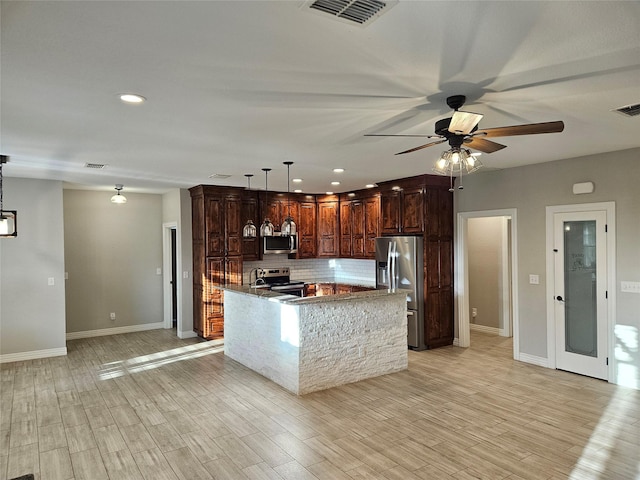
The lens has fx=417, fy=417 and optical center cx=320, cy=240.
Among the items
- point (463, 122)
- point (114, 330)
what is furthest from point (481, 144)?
point (114, 330)

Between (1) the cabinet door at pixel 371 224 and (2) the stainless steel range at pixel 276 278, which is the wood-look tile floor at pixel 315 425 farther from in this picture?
(1) the cabinet door at pixel 371 224

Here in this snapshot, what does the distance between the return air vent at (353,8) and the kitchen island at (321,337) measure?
10.6 feet

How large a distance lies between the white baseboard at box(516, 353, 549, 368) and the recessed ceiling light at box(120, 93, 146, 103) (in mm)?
5667

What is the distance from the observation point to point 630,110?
3.31m

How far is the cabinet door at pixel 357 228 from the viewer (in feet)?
25.9

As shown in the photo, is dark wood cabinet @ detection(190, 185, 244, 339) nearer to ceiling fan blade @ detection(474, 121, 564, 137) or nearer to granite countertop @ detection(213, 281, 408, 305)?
granite countertop @ detection(213, 281, 408, 305)

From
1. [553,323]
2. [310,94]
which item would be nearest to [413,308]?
[553,323]

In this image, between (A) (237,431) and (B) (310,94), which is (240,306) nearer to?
(A) (237,431)

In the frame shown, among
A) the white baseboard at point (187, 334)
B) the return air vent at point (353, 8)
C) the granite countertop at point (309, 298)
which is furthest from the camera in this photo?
the white baseboard at point (187, 334)

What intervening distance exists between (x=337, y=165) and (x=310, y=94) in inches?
104

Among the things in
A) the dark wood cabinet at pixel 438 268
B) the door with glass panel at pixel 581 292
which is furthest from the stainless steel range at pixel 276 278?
the door with glass panel at pixel 581 292

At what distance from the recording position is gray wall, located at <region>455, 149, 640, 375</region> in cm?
475

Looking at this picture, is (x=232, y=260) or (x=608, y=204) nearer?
(x=608, y=204)

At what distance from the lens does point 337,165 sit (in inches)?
215
